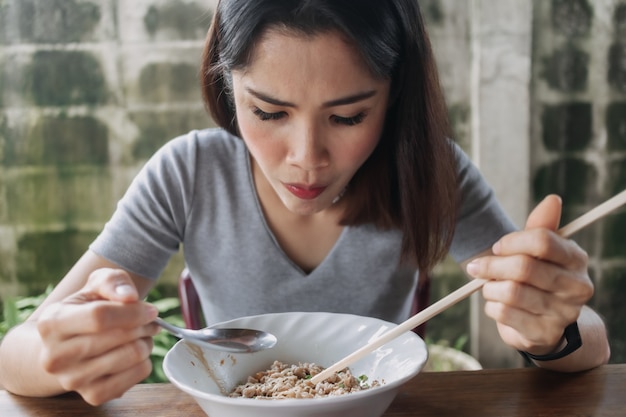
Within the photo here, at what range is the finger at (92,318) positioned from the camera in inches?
39.0

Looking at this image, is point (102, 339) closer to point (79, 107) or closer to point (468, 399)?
point (468, 399)

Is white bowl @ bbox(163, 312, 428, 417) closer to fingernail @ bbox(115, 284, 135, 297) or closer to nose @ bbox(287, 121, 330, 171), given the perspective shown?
fingernail @ bbox(115, 284, 135, 297)

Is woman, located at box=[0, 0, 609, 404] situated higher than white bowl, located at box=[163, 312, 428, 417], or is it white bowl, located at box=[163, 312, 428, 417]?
woman, located at box=[0, 0, 609, 404]

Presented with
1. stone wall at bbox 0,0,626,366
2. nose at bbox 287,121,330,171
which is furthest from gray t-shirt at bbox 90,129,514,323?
stone wall at bbox 0,0,626,366

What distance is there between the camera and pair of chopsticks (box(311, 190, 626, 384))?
940 millimetres

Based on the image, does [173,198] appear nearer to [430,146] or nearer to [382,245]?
[382,245]

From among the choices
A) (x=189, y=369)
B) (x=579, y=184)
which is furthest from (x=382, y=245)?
(x=579, y=184)

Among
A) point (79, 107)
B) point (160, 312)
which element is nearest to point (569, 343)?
point (160, 312)

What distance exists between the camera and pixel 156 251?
1673 millimetres

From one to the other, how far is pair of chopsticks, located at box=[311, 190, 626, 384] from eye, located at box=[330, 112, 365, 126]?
1.34ft

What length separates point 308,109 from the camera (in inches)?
49.7

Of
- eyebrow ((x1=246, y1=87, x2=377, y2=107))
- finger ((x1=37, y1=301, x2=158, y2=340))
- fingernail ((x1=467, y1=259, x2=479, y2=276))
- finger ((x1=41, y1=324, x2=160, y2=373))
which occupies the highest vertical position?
eyebrow ((x1=246, y1=87, x2=377, y2=107))

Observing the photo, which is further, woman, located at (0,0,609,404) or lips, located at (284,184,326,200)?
lips, located at (284,184,326,200)

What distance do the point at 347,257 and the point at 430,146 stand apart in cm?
37
